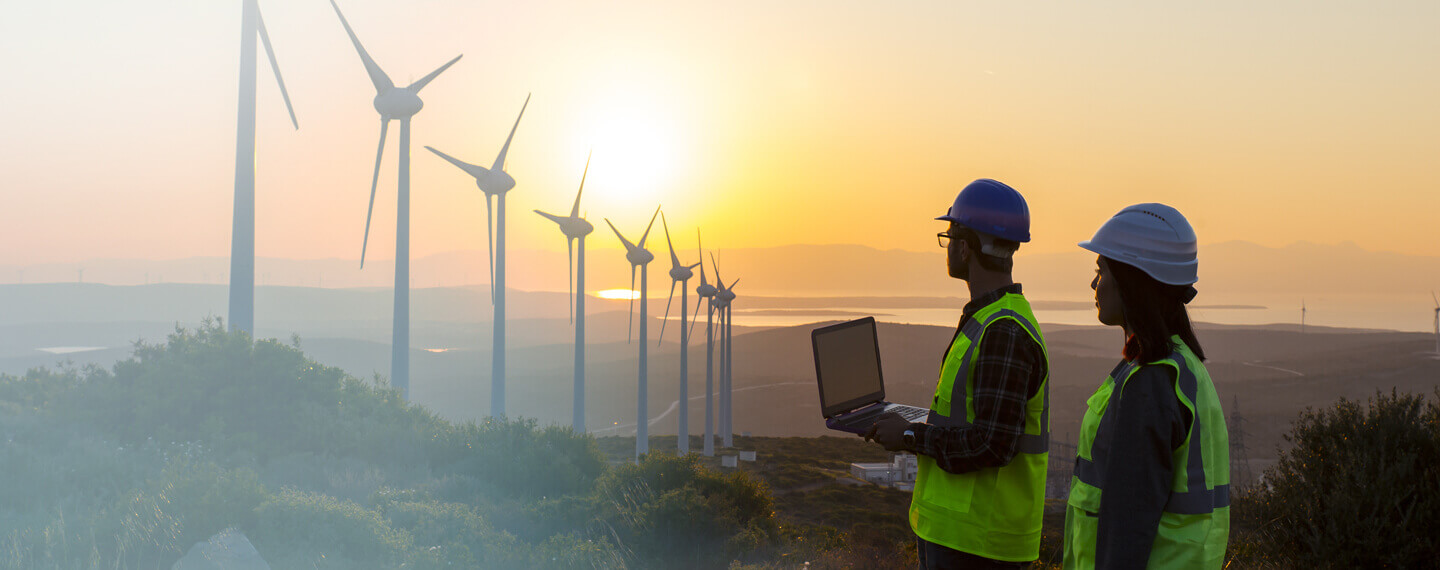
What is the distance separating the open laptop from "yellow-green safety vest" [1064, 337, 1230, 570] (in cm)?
134

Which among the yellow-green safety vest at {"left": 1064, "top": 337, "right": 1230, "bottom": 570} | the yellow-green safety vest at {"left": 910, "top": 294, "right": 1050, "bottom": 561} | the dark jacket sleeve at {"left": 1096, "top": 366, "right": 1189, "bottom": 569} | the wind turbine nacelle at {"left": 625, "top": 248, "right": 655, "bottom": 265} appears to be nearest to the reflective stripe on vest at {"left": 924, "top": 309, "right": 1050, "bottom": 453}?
the yellow-green safety vest at {"left": 910, "top": 294, "right": 1050, "bottom": 561}

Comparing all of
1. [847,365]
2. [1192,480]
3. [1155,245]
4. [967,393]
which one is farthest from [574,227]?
[1192,480]

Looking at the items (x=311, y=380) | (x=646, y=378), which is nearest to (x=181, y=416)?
(x=311, y=380)

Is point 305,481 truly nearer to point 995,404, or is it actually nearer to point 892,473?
point 995,404

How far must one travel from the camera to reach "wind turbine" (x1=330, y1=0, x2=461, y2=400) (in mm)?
35938

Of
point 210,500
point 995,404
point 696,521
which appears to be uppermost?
point 995,404

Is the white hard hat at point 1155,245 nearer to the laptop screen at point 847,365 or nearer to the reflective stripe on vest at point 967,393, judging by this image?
the reflective stripe on vest at point 967,393

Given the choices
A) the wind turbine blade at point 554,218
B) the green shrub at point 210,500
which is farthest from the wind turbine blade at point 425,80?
the green shrub at point 210,500

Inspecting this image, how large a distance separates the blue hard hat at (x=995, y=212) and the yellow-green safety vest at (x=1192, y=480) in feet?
3.55

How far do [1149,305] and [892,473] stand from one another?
59.1 m

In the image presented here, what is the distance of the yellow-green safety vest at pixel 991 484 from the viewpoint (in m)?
3.67

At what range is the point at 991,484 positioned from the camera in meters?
3.68

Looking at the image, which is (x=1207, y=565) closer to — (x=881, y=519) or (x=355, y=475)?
(x=355, y=475)

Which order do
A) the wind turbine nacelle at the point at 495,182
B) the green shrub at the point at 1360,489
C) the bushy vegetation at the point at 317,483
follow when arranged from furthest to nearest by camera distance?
the wind turbine nacelle at the point at 495,182, the bushy vegetation at the point at 317,483, the green shrub at the point at 1360,489
